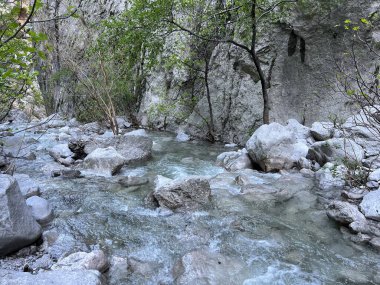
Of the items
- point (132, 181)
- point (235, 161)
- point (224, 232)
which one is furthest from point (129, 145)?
point (224, 232)

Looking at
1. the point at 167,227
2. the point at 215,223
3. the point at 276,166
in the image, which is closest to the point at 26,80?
the point at 167,227

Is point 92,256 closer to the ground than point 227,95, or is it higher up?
closer to the ground

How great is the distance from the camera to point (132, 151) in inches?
348

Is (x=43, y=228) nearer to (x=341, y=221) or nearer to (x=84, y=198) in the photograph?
(x=84, y=198)

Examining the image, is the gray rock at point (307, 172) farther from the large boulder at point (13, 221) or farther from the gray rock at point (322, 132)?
the large boulder at point (13, 221)

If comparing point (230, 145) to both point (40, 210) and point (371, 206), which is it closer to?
Answer: point (371, 206)

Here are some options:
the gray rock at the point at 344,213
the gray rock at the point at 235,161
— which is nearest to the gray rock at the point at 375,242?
the gray rock at the point at 344,213

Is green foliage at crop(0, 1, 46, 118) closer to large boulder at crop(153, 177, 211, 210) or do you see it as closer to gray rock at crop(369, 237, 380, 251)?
large boulder at crop(153, 177, 211, 210)

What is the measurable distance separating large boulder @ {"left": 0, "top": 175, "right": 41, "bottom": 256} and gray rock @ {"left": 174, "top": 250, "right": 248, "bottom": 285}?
1878 mm

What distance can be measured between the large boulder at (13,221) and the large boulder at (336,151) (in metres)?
5.59

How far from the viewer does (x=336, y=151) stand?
6.84 m

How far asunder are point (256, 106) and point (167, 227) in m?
7.62

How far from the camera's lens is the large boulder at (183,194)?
207 inches

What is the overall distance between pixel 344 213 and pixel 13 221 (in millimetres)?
4519
